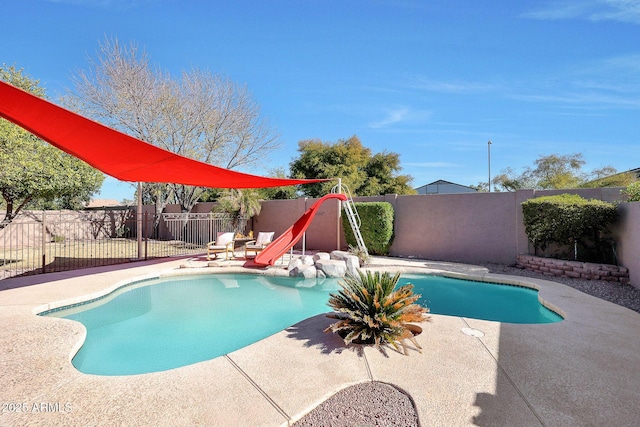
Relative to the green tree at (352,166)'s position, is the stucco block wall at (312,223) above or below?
below

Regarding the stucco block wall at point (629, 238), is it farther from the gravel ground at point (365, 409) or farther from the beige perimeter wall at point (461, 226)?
the gravel ground at point (365, 409)

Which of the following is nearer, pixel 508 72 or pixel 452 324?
pixel 452 324

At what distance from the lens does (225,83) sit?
1407 centimetres

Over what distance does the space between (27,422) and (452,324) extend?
3.57 meters

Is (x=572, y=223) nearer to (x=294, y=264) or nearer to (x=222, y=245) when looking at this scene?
(x=294, y=264)

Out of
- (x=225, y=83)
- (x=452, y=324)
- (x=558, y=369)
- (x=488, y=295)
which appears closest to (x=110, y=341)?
(x=452, y=324)

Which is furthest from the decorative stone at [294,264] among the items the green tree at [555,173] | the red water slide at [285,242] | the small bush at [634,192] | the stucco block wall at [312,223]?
the green tree at [555,173]

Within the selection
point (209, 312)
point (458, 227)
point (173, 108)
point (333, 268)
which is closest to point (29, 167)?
point (209, 312)

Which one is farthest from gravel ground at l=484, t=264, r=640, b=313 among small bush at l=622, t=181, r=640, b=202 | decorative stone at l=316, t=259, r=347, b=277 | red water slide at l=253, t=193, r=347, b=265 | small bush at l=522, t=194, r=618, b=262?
red water slide at l=253, t=193, r=347, b=265

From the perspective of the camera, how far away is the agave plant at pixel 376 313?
9.83ft

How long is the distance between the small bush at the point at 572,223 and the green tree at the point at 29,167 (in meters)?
10.6

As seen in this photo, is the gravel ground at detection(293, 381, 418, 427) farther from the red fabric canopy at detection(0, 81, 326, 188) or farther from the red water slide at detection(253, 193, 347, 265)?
the red water slide at detection(253, 193, 347, 265)

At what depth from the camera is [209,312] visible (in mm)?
4832

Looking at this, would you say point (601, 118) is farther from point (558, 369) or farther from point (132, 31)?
point (132, 31)
